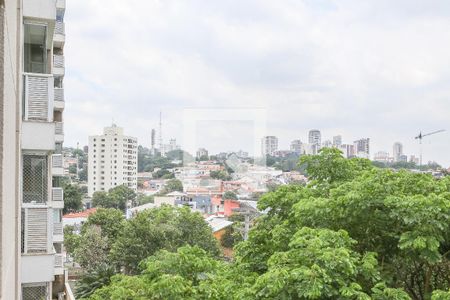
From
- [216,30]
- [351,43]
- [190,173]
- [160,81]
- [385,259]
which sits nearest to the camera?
[385,259]

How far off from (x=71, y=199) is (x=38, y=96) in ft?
106

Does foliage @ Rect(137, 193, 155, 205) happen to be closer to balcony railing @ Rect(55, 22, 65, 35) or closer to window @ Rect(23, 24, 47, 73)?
balcony railing @ Rect(55, 22, 65, 35)

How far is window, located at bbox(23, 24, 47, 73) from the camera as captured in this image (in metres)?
4.75

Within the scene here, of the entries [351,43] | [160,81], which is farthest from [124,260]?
[160,81]

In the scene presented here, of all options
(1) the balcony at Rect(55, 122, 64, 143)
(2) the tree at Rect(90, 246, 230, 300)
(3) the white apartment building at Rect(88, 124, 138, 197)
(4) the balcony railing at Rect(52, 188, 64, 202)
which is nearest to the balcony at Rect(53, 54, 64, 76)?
(1) the balcony at Rect(55, 122, 64, 143)

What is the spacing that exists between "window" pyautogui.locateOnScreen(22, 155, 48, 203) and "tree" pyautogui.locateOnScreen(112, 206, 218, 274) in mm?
15522

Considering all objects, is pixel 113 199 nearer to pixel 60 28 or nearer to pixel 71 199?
pixel 71 199

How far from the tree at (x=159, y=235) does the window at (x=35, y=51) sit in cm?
1571

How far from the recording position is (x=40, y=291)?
5137 millimetres

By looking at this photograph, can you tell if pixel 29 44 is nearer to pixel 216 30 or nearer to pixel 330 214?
pixel 330 214

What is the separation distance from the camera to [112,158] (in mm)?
59531

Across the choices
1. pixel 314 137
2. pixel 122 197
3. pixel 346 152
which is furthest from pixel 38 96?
pixel 122 197

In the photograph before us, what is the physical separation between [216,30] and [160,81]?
38.8 feet

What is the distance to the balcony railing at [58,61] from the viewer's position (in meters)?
13.0
